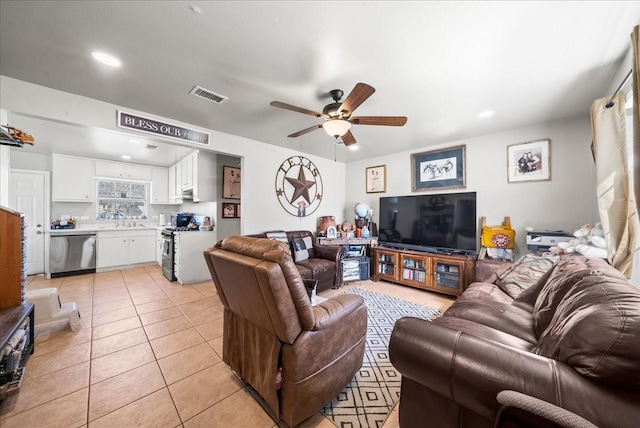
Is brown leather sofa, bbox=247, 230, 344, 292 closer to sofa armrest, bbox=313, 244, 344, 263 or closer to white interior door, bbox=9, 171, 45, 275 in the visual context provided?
sofa armrest, bbox=313, 244, 344, 263

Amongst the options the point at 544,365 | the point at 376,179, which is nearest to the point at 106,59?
the point at 544,365

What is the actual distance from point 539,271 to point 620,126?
4.46 ft

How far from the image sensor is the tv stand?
3.25m

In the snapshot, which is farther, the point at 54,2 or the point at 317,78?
the point at 317,78

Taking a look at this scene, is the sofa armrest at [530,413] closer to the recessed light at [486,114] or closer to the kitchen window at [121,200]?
the recessed light at [486,114]

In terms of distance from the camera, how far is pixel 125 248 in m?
4.84

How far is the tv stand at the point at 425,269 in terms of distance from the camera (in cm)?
325

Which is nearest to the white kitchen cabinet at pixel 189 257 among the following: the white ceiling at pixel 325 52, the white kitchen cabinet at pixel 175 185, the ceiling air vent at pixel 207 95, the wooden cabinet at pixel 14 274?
the white kitchen cabinet at pixel 175 185

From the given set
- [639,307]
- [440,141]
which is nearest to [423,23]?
[639,307]

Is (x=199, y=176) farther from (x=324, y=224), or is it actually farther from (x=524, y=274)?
(x=524, y=274)

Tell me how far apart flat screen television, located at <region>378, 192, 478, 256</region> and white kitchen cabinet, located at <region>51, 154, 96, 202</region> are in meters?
6.13

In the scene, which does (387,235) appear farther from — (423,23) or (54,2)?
(54,2)

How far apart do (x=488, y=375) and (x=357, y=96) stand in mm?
1823

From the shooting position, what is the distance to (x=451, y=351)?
93 cm
